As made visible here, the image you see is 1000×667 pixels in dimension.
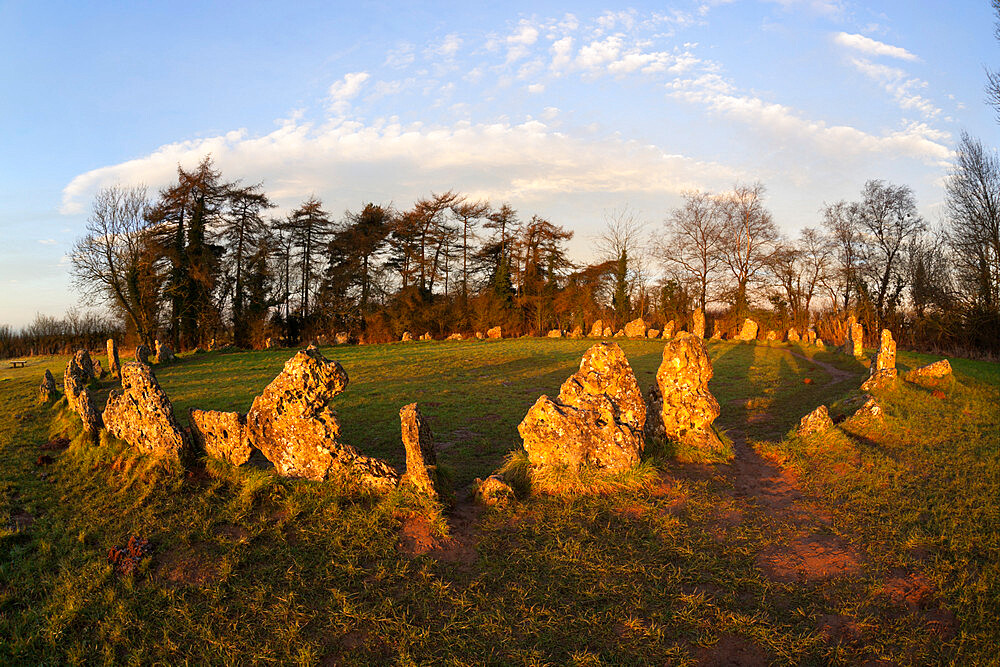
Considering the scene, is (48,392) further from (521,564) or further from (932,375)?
(932,375)

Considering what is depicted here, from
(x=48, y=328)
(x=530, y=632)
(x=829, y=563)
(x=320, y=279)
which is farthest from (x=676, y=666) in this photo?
(x=48, y=328)

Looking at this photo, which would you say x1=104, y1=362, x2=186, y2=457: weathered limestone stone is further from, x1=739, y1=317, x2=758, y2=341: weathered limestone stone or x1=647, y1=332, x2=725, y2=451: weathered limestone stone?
x1=739, y1=317, x2=758, y2=341: weathered limestone stone

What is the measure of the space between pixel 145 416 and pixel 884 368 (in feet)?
52.4

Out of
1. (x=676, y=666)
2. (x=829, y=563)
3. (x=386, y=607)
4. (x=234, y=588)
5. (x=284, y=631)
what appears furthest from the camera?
(x=829, y=563)

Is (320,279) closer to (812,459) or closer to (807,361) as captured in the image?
(807,361)

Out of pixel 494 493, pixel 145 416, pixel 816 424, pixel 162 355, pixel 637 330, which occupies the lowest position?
pixel 494 493

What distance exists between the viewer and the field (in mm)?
4105

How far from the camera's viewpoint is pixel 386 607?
451cm

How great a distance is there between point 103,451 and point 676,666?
338 inches

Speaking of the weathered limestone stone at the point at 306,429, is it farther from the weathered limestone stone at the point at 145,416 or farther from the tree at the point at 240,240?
the tree at the point at 240,240

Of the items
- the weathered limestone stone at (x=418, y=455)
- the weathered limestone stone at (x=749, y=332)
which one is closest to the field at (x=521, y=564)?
the weathered limestone stone at (x=418, y=455)

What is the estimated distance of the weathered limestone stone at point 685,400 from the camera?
829 cm

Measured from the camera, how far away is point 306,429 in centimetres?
668

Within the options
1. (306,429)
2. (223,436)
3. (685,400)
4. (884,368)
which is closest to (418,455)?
(306,429)
